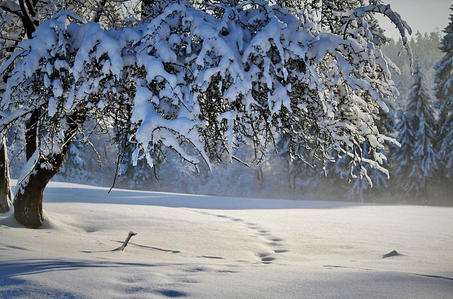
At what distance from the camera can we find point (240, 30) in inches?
204

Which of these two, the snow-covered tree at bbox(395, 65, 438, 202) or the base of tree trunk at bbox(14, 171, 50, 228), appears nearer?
the base of tree trunk at bbox(14, 171, 50, 228)

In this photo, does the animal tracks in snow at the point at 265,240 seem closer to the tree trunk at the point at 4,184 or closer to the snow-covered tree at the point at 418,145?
the tree trunk at the point at 4,184

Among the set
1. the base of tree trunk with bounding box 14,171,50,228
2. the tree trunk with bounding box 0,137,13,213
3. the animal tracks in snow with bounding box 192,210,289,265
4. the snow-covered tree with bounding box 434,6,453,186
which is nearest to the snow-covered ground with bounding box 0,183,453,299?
the animal tracks in snow with bounding box 192,210,289,265

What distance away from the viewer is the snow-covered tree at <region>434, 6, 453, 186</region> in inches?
1168

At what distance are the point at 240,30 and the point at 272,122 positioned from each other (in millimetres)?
1459

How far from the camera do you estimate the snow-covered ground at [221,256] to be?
3814 millimetres

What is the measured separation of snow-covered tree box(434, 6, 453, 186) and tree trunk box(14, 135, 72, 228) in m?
28.3

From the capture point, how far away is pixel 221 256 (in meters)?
7.07

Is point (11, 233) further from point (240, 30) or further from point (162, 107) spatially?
point (240, 30)

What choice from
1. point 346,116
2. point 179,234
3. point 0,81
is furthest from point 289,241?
point 0,81

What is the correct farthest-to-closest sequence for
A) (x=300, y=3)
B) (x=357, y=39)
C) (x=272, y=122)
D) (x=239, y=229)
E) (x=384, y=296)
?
(x=239, y=229) → (x=300, y=3) → (x=272, y=122) → (x=357, y=39) → (x=384, y=296)

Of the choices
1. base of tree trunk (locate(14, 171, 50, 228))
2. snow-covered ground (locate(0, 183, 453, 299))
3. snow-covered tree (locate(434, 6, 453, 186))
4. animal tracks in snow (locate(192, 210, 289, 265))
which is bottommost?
animal tracks in snow (locate(192, 210, 289, 265))

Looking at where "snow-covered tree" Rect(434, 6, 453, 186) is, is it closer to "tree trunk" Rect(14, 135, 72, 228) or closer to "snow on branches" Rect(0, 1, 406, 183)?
"snow on branches" Rect(0, 1, 406, 183)

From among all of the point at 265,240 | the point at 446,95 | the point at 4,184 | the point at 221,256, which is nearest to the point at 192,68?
the point at 221,256
